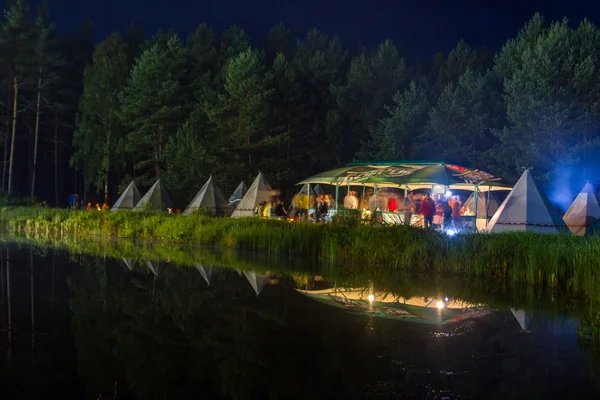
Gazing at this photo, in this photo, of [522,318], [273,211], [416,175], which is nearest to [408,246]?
[522,318]

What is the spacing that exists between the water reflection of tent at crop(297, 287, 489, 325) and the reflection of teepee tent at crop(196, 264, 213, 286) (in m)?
2.32

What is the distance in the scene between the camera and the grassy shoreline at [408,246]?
511 inches

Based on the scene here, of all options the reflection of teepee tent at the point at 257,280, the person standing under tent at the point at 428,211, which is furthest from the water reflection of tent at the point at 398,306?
the person standing under tent at the point at 428,211

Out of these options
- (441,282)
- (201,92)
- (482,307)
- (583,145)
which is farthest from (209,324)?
(201,92)

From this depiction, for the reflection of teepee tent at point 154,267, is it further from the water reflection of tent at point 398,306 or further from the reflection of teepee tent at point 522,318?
the reflection of teepee tent at point 522,318

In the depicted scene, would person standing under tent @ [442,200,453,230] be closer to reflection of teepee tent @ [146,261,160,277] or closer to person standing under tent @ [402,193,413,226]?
person standing under tent @ [402,193,413,226]

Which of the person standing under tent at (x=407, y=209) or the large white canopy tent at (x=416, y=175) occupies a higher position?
the large white canopy tent at (x=416, y=175)

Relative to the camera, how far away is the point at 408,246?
1575cm

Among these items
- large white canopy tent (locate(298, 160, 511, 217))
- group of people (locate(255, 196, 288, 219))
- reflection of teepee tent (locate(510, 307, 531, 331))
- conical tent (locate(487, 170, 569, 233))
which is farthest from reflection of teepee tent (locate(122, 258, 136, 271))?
conical tent (locate(487, 170, 569, 233))

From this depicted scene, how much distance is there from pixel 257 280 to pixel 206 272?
5.28 ft

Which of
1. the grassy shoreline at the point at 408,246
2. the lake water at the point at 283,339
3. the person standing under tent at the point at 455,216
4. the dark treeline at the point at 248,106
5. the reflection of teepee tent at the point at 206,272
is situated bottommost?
the lake water at the point at 283,339

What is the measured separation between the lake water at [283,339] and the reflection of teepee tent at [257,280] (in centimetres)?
4

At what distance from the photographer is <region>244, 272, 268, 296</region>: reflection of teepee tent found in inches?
475

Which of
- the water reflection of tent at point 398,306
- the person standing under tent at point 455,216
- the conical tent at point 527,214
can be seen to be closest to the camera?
the water reflection of tent at point 398,306
